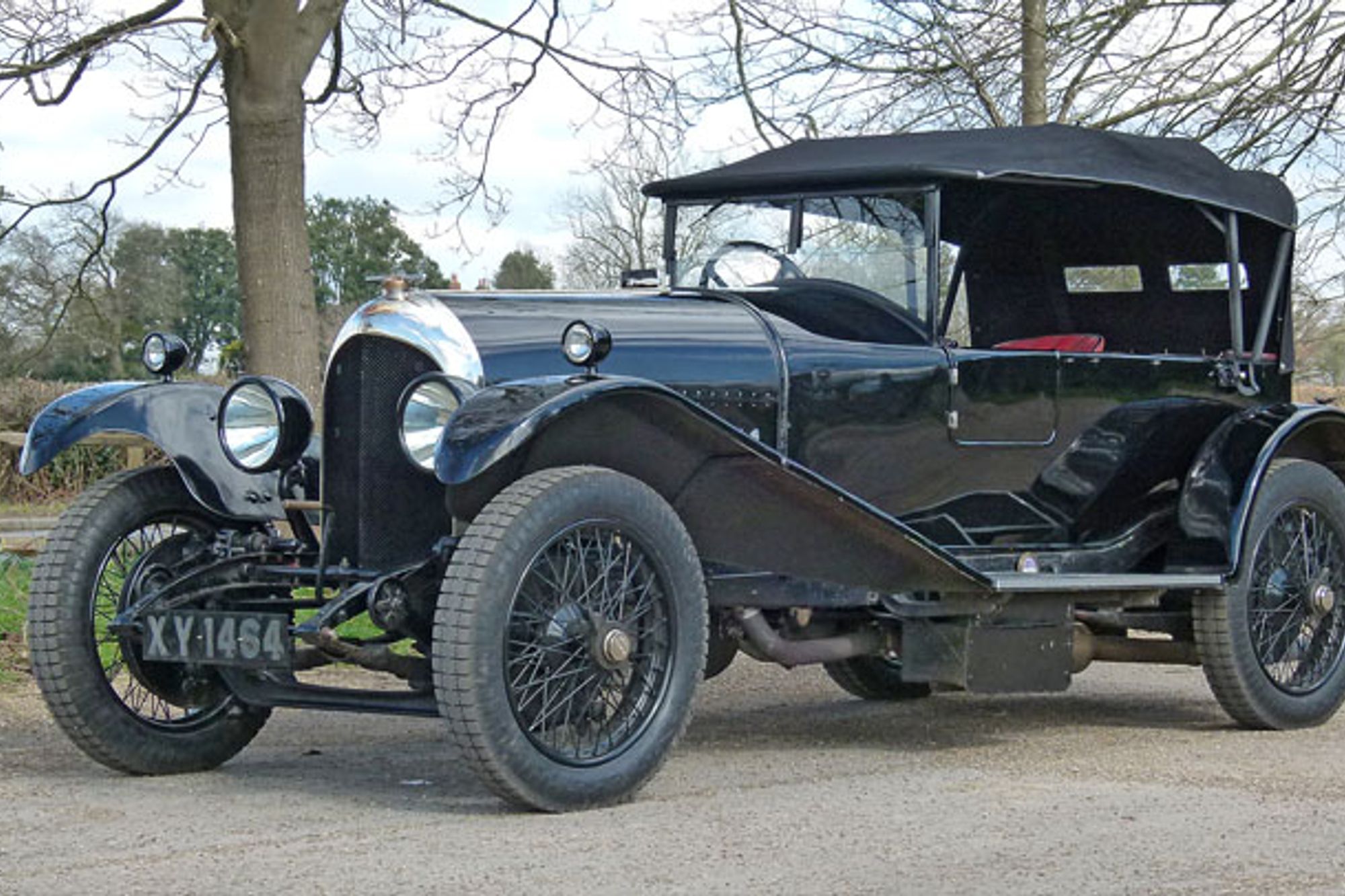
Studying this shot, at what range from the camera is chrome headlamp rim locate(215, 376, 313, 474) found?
6.14 m

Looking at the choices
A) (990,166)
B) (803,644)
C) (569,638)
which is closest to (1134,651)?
(803,644)

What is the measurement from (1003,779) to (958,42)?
8.19 meters

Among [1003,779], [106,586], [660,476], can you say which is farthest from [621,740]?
[106,586]

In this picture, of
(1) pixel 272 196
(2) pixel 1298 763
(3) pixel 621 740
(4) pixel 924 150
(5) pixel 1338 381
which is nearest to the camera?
(3) pixel 621 740

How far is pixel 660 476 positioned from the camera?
224 inches

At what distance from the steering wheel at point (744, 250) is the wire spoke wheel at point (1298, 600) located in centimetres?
206

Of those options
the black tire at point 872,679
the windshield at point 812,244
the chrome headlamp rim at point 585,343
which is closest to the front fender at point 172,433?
the chrome headlamp rim at point 585,343

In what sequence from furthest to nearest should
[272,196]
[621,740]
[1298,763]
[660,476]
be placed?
1. [272,196]
2. [1298,763]
3. [660,476]
4. [621,740]

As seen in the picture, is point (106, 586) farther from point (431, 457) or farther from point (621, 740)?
point (621, 740)

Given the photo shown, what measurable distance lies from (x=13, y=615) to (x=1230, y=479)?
220 inches

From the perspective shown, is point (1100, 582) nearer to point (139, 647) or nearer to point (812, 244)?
point (812, 244)

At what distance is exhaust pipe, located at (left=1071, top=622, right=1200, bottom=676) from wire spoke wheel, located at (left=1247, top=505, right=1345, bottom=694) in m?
0.26

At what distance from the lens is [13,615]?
9.03 metres

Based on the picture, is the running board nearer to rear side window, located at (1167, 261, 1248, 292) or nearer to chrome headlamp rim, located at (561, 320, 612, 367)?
rear side window, located at (1167, 261, 1248, 292)
